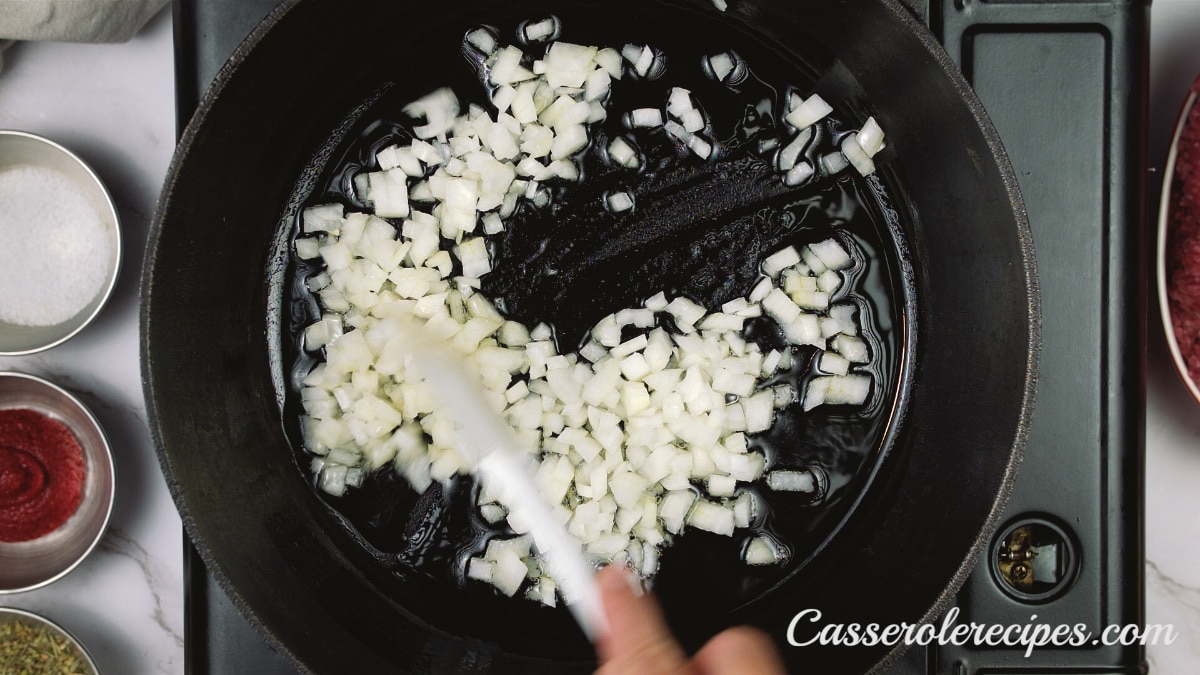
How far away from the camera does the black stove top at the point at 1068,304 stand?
1044mm

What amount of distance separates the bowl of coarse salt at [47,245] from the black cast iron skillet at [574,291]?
259 millimetres

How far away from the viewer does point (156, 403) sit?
94 cm

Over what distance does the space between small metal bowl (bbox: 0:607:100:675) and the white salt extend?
38cm

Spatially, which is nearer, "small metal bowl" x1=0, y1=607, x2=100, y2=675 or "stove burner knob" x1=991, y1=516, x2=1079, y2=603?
"stove burner knob" x1=991, y1=516, x2=1079, y2=603

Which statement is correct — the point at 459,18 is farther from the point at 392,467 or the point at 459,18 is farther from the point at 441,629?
the point at 441,629

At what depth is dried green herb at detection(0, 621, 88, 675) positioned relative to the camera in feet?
3.90

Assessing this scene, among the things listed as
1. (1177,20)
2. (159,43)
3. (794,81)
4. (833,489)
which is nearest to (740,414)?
(833,489)

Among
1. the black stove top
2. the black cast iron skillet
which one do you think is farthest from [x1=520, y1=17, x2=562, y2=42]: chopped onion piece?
the black stove top

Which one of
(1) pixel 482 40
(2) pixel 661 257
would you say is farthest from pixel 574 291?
(1) pixel 482 40

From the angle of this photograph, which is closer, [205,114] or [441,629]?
[205,114]

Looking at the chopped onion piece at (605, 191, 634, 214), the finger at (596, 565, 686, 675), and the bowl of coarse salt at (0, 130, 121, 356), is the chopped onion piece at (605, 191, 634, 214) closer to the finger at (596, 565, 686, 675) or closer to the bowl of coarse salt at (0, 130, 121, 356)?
the finger at (596, 565, 686, 675)

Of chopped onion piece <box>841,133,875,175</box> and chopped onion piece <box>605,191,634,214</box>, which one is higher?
chopped onion piece <box>841,133,875,175</box>

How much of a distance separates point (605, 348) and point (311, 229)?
0.40m

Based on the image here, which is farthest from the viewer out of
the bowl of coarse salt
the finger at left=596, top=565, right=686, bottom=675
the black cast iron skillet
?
the bowl of coarse salt
